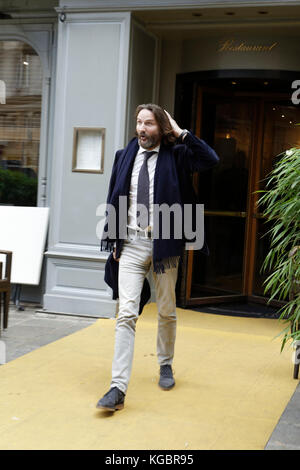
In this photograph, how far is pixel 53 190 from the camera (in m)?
6.60

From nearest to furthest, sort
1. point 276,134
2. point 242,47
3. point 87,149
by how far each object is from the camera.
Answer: point 87,149 → point 242,47 → point 276,134

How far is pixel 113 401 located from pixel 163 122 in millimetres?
1660

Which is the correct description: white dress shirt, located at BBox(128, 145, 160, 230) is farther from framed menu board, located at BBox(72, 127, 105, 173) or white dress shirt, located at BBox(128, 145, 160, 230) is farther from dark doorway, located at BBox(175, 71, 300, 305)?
dark doorway, located at BBox(175, 71, 300, 305)

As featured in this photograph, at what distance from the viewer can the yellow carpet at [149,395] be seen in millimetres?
3250

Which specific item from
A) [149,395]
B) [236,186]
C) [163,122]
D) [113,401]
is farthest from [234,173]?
[113,401]

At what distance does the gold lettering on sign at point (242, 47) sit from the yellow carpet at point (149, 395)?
113 inches

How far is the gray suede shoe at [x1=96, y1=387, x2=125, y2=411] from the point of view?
11.6ft

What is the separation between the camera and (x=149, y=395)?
4.01m

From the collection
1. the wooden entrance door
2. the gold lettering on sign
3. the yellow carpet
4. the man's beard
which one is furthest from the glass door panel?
the man's beard

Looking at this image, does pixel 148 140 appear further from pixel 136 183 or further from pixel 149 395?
pixel 149 395

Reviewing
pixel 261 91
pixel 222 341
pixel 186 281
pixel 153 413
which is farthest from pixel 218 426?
pixel 261 91

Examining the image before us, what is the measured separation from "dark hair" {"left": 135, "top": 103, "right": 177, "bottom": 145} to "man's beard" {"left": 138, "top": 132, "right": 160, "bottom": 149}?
0.06m

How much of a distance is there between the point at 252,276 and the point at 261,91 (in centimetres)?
214

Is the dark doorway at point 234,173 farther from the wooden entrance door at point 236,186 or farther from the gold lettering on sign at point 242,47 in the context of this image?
the gold lettering on sign at point 242,47
